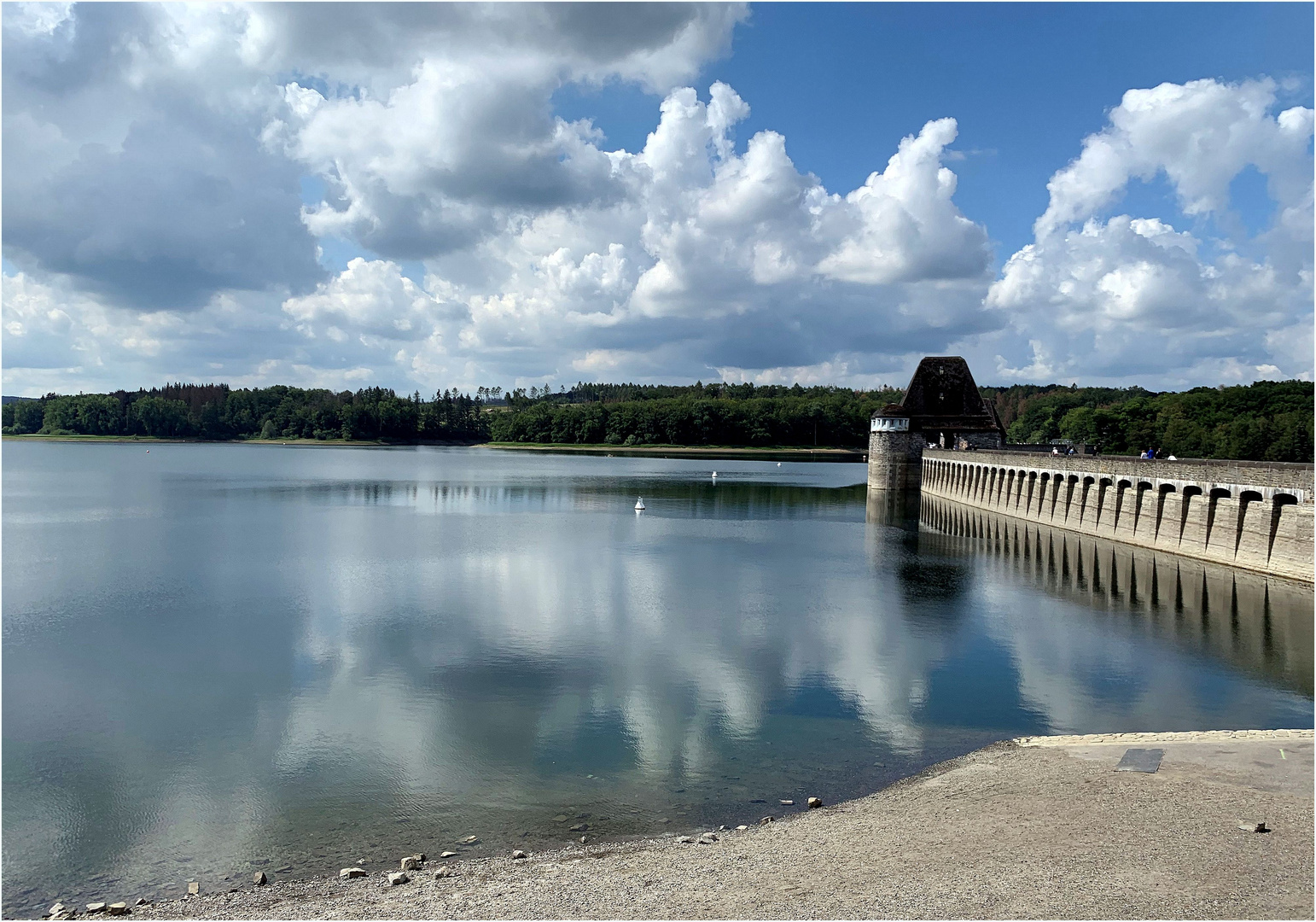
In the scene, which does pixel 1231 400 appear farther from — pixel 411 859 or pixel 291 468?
pixel 411 859

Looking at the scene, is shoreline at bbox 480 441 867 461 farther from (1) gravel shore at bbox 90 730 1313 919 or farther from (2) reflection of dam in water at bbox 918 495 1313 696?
(1) gravel shore at bbox 90 730 1313 919

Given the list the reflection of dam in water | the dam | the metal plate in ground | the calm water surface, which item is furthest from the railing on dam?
the metal plate in ground

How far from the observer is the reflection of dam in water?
22.9 metres

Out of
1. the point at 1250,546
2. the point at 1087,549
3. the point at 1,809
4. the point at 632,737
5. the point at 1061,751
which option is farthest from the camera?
the point at 1087,549

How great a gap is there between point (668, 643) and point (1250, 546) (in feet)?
81.1

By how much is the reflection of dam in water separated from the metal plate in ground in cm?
845

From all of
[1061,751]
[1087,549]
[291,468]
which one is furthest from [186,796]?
[291,468]

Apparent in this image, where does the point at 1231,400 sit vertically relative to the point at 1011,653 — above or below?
above

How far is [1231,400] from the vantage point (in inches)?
4336

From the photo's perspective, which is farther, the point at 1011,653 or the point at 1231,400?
the point at 1231,400

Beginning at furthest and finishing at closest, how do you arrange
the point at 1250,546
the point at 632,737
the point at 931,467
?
the point at 931,467 → the point at 1250,546 → the point at 632,737

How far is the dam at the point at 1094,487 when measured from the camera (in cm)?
3189

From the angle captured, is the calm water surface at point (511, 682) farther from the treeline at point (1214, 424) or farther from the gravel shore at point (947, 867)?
the treeline at point (1214, 424)

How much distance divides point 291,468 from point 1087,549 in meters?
93.5
